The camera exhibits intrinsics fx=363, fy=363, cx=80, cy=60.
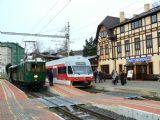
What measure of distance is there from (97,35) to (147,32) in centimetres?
1586

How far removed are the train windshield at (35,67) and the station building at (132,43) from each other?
49.2ft

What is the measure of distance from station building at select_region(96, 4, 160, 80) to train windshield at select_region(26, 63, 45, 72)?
15.0 metres

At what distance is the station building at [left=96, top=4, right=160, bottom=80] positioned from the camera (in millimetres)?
43656

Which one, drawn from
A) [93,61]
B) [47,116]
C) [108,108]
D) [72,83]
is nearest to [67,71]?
[72,83]

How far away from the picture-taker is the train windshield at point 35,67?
3425 cm

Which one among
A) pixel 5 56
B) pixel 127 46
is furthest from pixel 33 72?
pixel 5 56

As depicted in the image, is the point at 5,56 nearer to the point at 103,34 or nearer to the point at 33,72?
the point at 103,34

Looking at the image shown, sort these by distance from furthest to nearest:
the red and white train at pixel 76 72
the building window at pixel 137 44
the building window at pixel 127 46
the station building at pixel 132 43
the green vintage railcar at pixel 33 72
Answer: the building window at pixel 127 46
the building window at pixel 137 44
the station building at pixel 132 43
the red and white train at pixel 76 72
the green vintage railcar at pixel 33 72

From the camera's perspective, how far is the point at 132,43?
1909 inches

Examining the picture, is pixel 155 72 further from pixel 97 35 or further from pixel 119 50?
pixel 97 35

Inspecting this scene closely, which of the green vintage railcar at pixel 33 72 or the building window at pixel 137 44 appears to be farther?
the building window at pixel 137 44

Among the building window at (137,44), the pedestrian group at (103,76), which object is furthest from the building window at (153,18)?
the pedestrian group at (103,76)

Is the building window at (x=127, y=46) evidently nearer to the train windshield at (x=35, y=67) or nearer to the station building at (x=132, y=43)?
the station building at (x=132, y=43)

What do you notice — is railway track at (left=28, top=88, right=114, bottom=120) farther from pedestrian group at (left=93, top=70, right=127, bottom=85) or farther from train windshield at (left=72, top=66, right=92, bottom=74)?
pedestrian group at (left=93, top=70, right=127, bottom=85)
